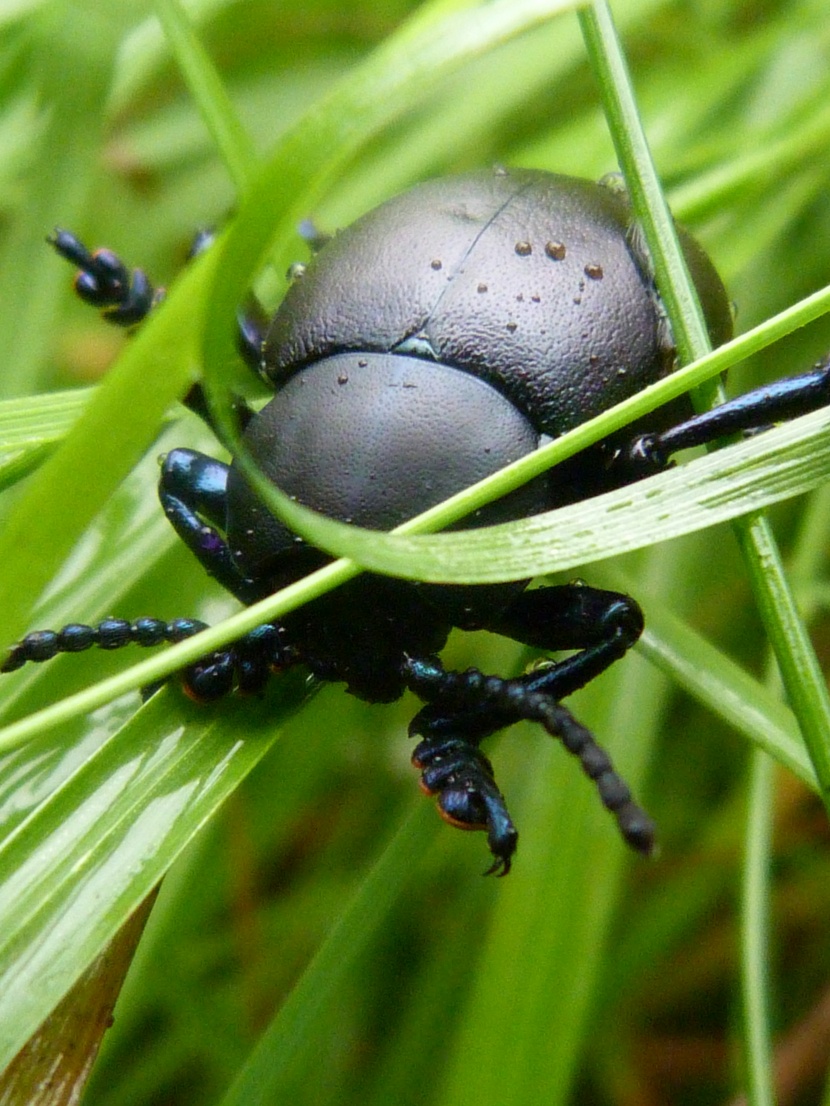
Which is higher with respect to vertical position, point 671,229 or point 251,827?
point 671,229

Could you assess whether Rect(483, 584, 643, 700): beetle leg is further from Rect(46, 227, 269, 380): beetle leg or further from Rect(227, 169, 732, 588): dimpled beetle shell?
Rect(46, 227, 269, 380): beetle leg

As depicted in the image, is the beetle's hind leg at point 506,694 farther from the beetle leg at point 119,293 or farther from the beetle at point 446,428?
the beetle leg at point 119,293

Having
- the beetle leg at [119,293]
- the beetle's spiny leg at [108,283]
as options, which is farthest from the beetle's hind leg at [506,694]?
the beetle's spiny leg at [108,283]

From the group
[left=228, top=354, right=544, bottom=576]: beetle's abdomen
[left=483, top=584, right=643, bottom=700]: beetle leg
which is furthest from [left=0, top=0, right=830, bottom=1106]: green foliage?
[left=228, top=354, right=544, bottom=576]: beetle's abdomen

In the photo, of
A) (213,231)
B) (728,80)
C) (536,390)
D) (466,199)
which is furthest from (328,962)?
(728,80)

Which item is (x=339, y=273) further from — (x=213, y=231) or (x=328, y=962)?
(x=328, y=962)

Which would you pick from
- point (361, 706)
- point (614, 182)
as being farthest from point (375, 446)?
point (361, 706)
